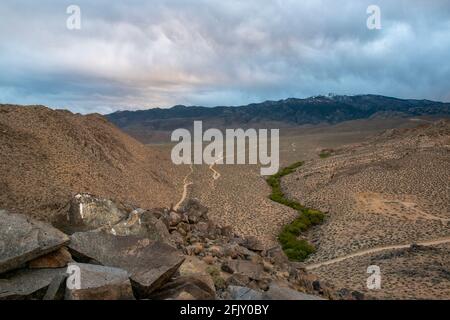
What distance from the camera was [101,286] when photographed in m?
8.22

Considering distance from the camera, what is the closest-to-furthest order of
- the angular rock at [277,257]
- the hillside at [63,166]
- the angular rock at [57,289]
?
the angular rock at [57,289] → the angular rock at [277,257] → the hillside at [63,166]

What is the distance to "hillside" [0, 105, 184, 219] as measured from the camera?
21.3 meters

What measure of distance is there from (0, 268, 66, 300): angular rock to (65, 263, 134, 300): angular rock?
0.64m

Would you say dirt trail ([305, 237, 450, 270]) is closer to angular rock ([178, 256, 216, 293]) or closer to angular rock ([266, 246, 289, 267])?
angular rock ([266, 246, 289, 267])

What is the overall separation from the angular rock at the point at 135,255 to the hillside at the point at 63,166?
250 inches

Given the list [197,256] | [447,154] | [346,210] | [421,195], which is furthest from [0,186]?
[447,154]

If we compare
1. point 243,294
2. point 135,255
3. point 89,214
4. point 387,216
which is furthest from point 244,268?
point 387,216

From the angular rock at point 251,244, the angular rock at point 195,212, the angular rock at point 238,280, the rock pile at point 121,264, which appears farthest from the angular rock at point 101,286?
the angular rock at point 195,212

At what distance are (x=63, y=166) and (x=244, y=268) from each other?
766 inches

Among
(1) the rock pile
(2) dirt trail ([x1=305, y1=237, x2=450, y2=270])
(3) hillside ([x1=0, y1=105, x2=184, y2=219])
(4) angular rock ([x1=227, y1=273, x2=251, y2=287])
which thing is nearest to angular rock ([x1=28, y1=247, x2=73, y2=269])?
(1) the rock pile

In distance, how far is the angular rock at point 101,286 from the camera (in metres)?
8.06

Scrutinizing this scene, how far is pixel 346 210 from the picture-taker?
3198 centimetres

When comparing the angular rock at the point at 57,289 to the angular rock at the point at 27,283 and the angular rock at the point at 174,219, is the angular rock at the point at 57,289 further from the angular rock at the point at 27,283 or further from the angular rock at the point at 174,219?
the angular rock at the point at 174,219
